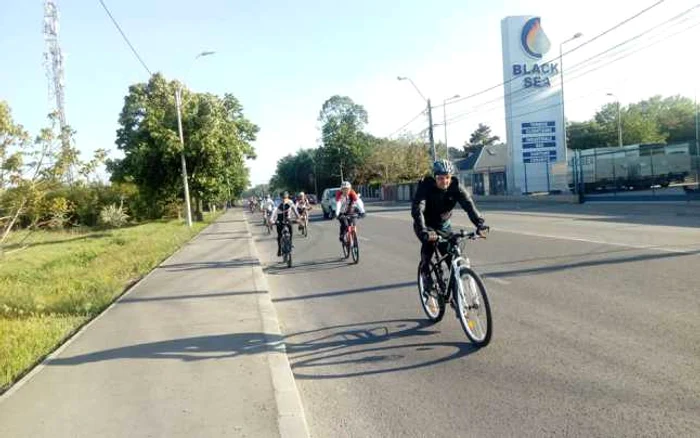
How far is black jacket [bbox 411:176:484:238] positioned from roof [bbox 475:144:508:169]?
6448cm

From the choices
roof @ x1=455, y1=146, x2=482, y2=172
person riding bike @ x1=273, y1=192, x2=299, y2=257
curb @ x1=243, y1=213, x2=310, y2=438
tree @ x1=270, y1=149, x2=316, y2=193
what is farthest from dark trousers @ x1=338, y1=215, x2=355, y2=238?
tree @ x1=270, y1=149, x2=316, y2=193

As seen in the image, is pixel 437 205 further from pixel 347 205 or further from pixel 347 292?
pixel 347 205

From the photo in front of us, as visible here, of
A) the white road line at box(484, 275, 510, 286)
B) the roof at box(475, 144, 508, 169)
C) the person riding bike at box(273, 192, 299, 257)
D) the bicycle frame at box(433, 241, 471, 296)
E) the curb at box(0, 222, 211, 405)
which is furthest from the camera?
the roof at box(475, 144, 508, 169)

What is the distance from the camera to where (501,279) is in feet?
30.8

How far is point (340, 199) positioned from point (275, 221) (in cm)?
154

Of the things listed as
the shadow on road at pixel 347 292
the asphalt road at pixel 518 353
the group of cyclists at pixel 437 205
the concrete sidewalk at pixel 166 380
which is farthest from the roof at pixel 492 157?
the group of cyclists at pixel 437 205

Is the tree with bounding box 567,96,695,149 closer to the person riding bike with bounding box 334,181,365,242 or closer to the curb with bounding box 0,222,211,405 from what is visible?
the person riding bike with bounding box 334,181,365,242

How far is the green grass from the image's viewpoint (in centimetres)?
670

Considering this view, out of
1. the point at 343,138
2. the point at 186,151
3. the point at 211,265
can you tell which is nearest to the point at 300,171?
the point at 343,138

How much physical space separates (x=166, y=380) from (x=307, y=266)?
8.17 meters

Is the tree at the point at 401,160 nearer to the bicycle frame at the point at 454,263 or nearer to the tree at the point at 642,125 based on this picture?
the tree at the point at 642,125

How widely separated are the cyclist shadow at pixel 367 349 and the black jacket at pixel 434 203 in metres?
1.12

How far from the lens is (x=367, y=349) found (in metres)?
6.02

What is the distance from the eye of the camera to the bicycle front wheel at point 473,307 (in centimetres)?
561
